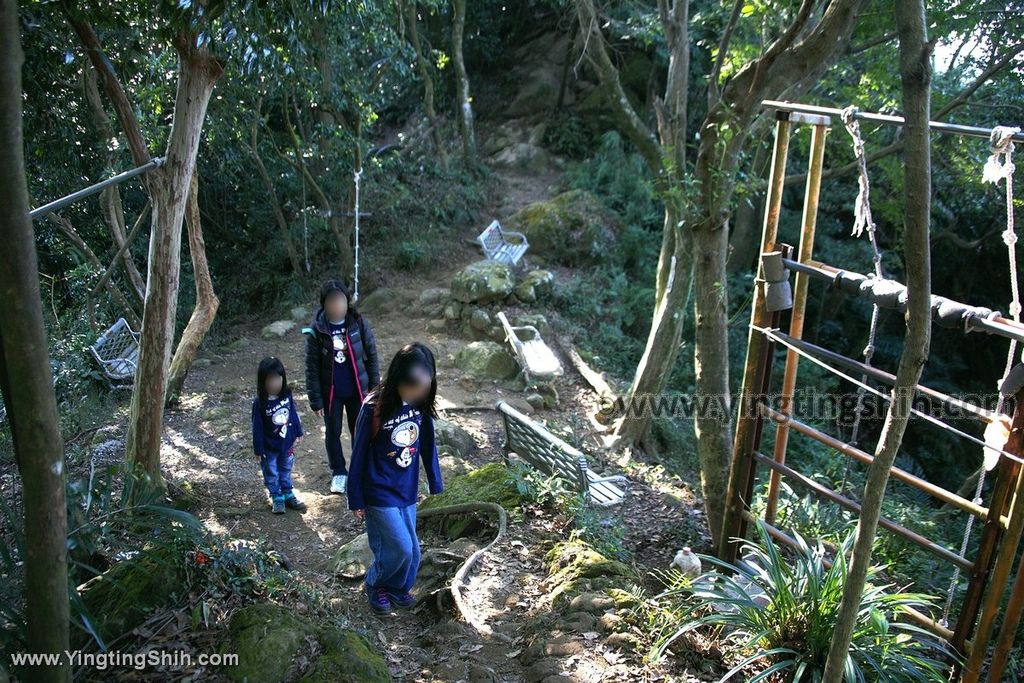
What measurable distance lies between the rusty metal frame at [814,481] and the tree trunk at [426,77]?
30.4 feet

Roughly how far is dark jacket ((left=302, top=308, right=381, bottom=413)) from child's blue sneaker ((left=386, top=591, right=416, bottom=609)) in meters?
1.64

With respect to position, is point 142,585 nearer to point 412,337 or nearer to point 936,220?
Result: point 412,337

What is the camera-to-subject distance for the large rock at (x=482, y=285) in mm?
11453

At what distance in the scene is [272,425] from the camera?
526 centimetres

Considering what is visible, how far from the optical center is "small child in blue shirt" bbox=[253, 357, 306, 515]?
16.8ft

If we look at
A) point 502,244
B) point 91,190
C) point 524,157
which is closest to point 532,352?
point 502,244

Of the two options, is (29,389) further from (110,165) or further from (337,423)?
(110,165)

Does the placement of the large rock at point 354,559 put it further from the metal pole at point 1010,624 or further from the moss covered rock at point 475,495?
the metal pole at point 1010,624

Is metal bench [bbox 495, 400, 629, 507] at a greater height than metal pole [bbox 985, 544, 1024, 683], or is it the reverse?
metal pole [bbox 985, 544, 1024, 683]

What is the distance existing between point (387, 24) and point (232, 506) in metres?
8.55

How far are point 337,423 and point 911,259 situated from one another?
4.31 meters

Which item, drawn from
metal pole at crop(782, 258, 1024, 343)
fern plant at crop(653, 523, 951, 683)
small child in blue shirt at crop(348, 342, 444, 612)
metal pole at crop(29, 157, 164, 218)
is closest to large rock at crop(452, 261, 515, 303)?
metal pole at crop(29, 157, 164, 218)

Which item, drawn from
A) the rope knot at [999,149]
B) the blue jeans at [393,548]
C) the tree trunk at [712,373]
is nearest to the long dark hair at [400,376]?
the blue jeans at [393,548]

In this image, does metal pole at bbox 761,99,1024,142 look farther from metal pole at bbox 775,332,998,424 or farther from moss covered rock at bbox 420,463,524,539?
moss covered rock at bbox 420,463,524,539
